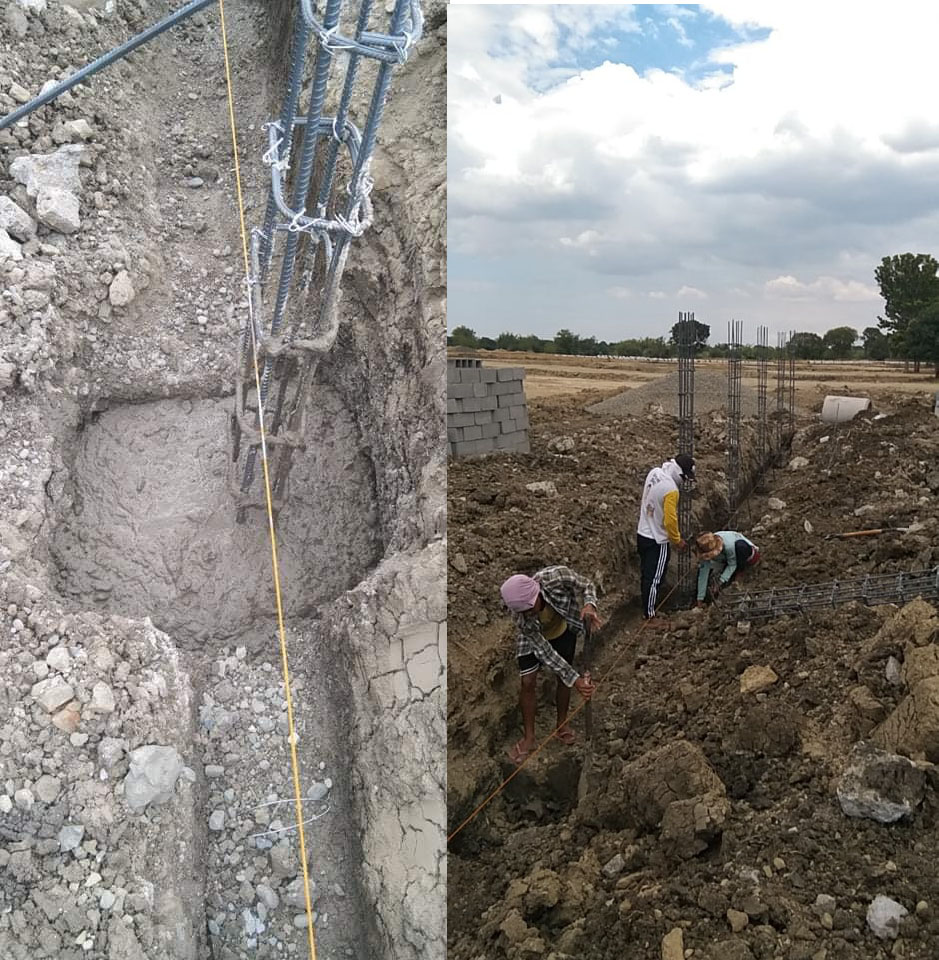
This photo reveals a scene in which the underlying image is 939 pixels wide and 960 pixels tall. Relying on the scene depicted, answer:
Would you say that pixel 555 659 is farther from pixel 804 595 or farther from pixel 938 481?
pixel 938 481

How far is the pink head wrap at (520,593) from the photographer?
2328 mm

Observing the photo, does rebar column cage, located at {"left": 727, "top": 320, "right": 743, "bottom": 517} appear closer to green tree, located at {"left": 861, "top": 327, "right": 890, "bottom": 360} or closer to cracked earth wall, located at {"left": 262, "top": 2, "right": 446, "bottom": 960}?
green tree, located at {"left": 861, "top": 327, "right": 890, "bottom": 360}

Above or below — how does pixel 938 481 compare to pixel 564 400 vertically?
below

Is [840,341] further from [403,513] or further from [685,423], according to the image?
[403,513]

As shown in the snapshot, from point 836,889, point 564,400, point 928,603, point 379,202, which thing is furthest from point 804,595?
Result: point 379,202

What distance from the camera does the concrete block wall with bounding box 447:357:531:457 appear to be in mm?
2865

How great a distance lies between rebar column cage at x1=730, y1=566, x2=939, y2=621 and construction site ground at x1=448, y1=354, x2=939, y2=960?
7 centimetres

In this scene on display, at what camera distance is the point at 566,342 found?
2.75 m

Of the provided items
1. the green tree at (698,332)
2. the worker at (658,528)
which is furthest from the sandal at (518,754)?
the green tree at (698,332)

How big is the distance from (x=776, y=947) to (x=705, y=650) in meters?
1.05

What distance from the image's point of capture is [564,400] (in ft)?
12.9

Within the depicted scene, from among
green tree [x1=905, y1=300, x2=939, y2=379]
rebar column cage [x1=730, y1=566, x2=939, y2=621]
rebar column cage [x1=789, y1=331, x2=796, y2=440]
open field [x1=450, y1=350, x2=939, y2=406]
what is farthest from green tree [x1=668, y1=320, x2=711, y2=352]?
rebar column cage [x1=789, y1=331, x2=796, y2=440]

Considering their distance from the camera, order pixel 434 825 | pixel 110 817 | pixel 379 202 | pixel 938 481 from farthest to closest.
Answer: pixel 938 481 < pixel 379 202 < pixel 434 825 < pixel 110 817

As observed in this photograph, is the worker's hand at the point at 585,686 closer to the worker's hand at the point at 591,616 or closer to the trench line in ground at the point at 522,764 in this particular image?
the trench line in ground at the point at 522,764
